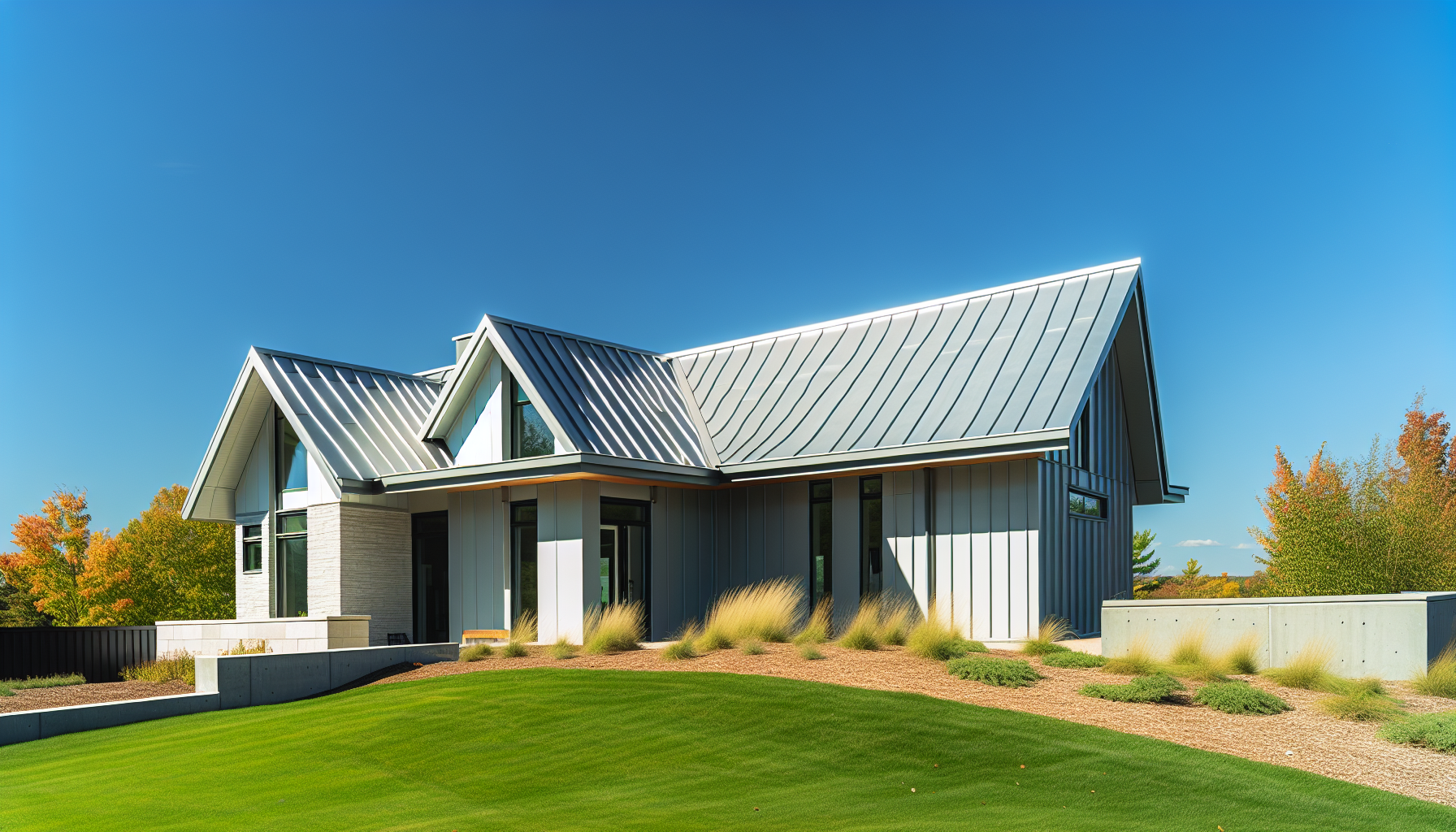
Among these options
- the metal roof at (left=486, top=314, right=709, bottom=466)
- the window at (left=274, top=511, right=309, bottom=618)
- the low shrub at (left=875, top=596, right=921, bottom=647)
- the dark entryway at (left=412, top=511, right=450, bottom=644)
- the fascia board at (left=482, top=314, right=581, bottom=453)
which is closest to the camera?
the low shrub at (left=875, top=596, right=921, bottom=647)

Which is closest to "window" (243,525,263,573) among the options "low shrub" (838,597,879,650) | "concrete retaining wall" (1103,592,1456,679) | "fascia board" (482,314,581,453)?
"fascia board" (482,314,581,453)

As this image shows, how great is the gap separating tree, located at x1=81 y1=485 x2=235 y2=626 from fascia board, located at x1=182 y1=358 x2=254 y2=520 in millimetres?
11549

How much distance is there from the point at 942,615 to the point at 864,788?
9.34 m

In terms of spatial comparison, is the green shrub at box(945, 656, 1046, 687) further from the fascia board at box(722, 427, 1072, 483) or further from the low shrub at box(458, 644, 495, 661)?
the low shrub at box(458, 644, 495, 661)

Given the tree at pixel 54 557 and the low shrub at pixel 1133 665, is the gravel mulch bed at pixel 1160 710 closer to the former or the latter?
the low shrub at pixel 1133 665

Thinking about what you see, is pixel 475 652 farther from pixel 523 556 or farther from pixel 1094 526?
pixel 1094 526

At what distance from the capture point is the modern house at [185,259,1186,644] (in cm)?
1775

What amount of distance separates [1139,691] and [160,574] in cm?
3238

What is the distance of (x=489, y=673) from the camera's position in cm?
1422

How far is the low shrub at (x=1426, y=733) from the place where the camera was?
32.4 ft

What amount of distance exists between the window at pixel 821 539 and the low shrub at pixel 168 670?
1138cm

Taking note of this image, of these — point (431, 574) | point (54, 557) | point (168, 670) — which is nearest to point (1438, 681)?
point (431, 574)

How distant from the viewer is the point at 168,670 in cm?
1995

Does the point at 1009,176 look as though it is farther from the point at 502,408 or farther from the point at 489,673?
the point at 489,673
